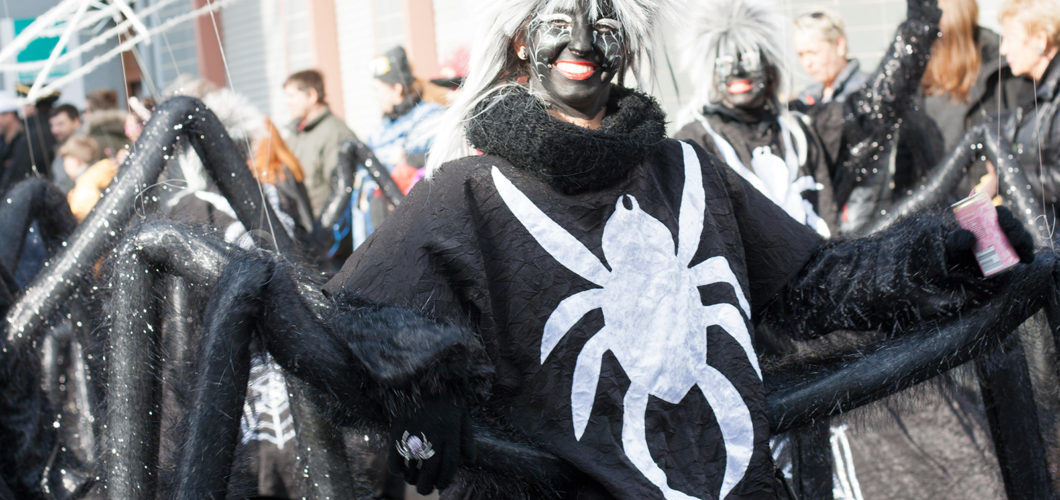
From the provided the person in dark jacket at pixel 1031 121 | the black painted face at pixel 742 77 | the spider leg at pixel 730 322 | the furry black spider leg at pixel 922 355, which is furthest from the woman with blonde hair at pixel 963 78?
the spider leg at pixel 730 322

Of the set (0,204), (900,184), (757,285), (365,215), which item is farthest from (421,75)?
(757,285)

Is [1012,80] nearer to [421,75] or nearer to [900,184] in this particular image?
[900,184]

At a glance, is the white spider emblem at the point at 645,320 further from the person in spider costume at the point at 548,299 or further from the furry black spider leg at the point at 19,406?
the furry black spider leg at the point at 19,406

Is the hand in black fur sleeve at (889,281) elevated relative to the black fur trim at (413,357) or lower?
lower

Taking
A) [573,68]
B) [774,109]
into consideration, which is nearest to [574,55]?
[573,68]

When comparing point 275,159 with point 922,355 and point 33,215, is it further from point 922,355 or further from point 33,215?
point 922,355

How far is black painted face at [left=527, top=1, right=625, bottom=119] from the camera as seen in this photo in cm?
224

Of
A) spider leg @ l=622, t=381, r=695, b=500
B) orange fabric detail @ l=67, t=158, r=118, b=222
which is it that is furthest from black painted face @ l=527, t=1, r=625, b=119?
orange fabric detail @ l=67, t=158, r=118, b=222

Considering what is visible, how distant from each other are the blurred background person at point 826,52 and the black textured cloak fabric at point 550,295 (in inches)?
135

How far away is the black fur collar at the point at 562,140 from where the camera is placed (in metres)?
2.12

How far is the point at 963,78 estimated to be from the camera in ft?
17.6

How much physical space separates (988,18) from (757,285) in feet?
20.1

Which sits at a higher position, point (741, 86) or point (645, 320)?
point (645, 320)

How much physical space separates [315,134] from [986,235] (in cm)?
515
